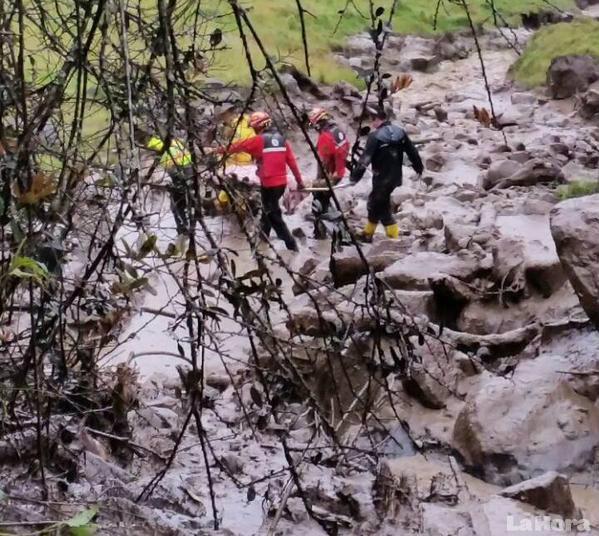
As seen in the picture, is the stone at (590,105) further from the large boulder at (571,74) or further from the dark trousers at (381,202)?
the dark trousers at (381,202)

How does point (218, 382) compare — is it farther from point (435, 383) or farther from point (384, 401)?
point (435, 383)

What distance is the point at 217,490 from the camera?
16.1ft

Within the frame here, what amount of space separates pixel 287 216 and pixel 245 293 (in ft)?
31.1

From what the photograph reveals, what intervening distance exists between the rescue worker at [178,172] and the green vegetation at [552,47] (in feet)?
59.3

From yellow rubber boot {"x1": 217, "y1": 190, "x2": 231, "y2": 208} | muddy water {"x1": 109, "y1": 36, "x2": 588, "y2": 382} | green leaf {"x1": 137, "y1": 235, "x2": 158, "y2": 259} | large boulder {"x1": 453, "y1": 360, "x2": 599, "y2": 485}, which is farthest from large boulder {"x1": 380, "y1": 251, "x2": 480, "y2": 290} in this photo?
green leaf {"x1": 137, "y1": 235, "x2": 158, "y2": 259}

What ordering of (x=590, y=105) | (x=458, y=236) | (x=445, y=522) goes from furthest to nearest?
1. (x=590, y=105)
2. (x=458, y=236)
3. (x=445, y=522)

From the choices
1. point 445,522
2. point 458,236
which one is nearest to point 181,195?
point 445,522

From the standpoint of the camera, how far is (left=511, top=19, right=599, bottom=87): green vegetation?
19922 mm

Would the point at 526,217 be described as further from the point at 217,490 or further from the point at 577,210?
the point at 217,490

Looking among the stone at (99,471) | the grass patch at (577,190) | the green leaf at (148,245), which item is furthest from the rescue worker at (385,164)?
the green leaf at (148,245)

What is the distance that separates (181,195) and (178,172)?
0.12m

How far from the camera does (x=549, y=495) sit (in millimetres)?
4742

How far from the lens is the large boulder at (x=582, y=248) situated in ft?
19.1

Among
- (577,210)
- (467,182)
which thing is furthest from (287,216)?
(577,210)
